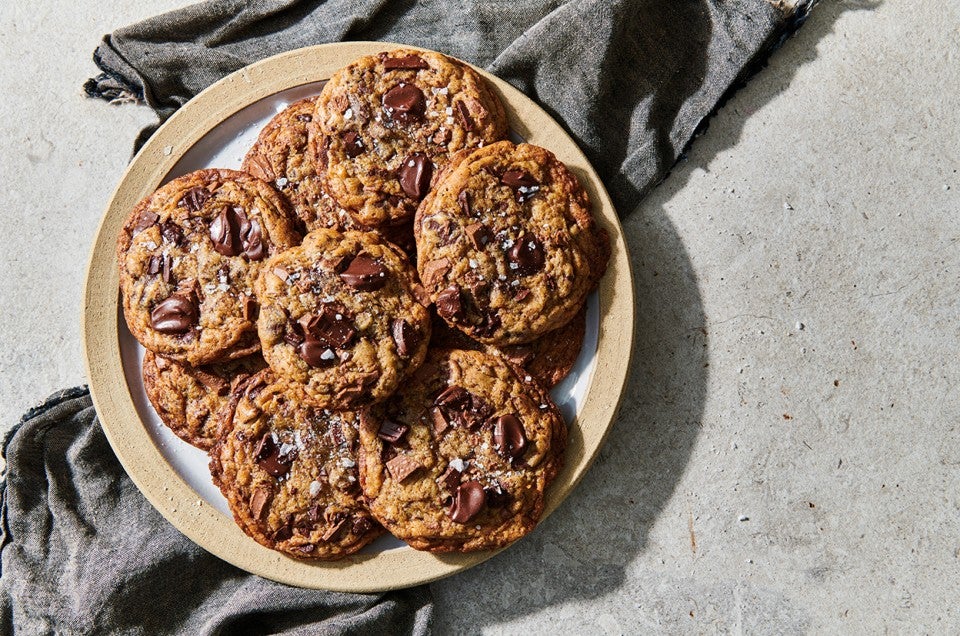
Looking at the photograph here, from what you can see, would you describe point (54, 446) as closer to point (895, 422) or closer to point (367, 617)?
point (367, 617)

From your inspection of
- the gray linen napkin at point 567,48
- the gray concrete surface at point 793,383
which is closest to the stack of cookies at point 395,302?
the gray linen napkin at point 567,48

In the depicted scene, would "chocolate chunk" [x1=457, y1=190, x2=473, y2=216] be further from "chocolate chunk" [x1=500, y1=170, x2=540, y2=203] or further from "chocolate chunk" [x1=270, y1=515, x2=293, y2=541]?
"chocolate chunk" [x1=270, y1=515, x2=293, y2=541]

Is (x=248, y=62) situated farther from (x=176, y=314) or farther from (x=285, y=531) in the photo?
(x=285, y=531)

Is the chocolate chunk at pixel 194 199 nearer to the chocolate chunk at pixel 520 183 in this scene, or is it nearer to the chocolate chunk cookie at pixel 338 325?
the chocolate chunk cookie at pixel 338 325

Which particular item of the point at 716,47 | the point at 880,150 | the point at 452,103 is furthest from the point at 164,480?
the point at 880,150

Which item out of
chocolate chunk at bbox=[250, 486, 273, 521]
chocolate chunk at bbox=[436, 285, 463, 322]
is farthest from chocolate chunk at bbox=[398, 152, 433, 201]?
chocolate chunk at bbox=[250, 486, 273, 521]

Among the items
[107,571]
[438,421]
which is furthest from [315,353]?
[107,571]
